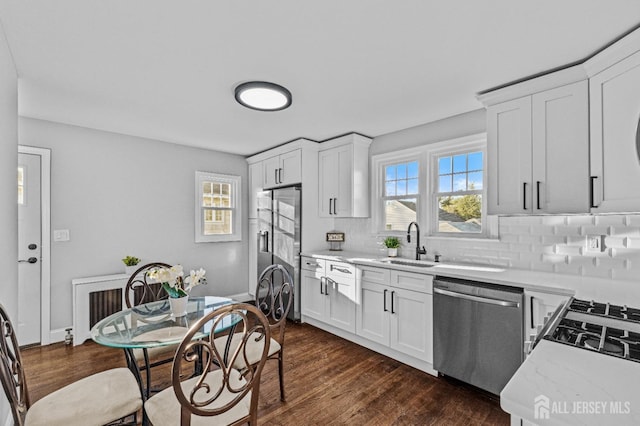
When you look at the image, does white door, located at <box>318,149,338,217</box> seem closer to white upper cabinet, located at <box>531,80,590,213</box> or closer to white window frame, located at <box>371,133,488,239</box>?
white window frame, located at <box>371,133,488,239</box>

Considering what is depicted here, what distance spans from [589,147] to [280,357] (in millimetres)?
2648

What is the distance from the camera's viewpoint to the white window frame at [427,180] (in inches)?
116

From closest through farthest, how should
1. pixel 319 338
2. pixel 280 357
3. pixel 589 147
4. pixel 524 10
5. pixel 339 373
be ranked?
pixel 524 10 < pixel 589 147 < pixel 280 357 < pixel 339 373 < pixel 319 338

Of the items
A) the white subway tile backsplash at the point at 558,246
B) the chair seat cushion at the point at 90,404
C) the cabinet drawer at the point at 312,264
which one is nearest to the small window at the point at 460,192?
the white subway tile backsplash at the point at 558,246

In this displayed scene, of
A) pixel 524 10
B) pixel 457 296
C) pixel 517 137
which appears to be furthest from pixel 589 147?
pixel 457 296

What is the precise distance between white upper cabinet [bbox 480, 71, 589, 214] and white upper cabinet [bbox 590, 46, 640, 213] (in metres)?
0.09

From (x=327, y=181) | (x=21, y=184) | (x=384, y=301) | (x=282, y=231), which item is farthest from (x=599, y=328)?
(x=21, y=184)

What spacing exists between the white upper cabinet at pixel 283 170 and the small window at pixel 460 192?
177 centimetres

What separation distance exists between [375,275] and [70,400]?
243cm

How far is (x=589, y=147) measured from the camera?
78.0 inches

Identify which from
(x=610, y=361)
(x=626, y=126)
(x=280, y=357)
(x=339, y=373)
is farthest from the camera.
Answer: (x=339, y=373)

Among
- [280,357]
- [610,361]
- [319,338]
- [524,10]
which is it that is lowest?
[319,338]

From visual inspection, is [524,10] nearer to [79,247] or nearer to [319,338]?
[319,338]

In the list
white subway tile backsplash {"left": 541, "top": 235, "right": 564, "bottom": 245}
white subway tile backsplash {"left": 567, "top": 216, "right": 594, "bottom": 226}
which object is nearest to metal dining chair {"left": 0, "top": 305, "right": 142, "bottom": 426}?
white subway tile backsplash {"left": 541, "top": 235, "right": 564, "bottom": 245}
